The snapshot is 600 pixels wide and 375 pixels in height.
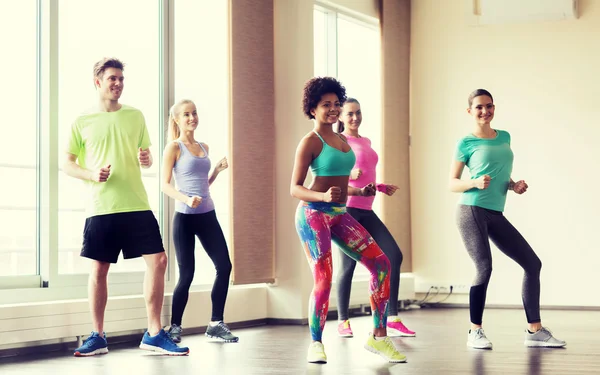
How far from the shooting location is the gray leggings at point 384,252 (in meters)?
4.92

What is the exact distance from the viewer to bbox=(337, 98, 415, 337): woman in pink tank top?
16.2 feet

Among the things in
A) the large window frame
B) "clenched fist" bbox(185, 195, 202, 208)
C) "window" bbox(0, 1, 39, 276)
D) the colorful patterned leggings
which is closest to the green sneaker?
the colorful patterned leggings

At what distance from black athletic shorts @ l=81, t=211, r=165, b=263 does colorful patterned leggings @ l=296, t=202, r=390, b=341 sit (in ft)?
2.73

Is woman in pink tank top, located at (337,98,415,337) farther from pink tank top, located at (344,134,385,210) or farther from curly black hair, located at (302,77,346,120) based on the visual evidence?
curly black hair, located at (302,77,346,120)

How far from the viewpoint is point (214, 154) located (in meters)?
5.90

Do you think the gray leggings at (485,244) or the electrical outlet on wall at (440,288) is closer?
the gray leggings at (485,244)

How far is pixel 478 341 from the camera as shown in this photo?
4250mm

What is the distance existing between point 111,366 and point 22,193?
4.77 feet

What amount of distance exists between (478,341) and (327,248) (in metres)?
1.13

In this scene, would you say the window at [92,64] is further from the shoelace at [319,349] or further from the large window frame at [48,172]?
the shoelace at [319,349]

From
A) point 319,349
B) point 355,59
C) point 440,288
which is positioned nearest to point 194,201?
point 319,349

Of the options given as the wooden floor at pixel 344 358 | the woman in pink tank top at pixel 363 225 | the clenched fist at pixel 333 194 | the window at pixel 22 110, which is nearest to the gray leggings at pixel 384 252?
the woman in pink tank top at pixel 363 225

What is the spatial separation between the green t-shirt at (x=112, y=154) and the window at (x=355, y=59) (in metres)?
2.85

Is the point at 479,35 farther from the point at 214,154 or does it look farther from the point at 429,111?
the point at 214,154
